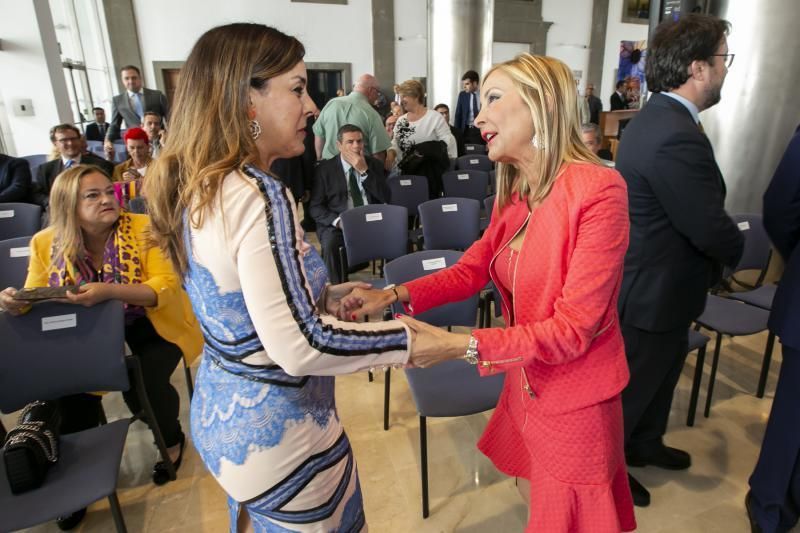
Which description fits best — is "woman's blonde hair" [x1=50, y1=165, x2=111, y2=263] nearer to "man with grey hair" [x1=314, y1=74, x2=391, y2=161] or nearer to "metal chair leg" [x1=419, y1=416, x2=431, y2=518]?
"metal chair leg" [x1=419, y1=416, x2=431, y2=518]

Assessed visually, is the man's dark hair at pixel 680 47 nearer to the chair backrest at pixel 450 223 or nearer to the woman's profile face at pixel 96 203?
the chair backrest at pixel 450 223

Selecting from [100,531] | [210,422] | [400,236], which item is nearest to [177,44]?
[400,236]

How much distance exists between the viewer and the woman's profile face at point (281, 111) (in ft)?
2.83

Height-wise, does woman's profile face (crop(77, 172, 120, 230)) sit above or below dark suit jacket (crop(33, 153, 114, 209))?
above

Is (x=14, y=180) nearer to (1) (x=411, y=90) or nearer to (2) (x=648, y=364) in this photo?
(1) (x=411, y=90)

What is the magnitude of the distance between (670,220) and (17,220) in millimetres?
4200

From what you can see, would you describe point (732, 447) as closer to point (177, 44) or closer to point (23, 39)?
point (23, 39)

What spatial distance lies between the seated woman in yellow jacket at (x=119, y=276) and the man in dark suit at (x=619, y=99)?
10.5m

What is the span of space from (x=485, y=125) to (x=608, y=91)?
15.2m

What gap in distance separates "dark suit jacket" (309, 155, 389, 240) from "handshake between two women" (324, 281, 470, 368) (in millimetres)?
2528

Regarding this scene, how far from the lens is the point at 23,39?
234 inches

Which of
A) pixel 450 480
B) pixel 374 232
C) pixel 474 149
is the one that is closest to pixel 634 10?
pixel 474 149

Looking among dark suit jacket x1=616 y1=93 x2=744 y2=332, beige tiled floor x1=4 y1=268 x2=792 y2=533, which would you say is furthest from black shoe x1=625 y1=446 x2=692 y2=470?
dark suit jacket x1=616 y1=93 x2=744 y2=332

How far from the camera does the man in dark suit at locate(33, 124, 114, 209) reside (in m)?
4.03
